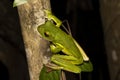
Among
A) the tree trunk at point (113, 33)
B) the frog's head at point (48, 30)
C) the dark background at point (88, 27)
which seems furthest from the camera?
the dark background at point (88, 27)

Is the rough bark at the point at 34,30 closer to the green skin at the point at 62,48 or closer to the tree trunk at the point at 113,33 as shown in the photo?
the green skin at the point at 62,48

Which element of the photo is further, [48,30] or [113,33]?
[113,33]

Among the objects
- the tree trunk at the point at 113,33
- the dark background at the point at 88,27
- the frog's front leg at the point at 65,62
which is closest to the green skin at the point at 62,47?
the frog's front leg at the point at 65,62

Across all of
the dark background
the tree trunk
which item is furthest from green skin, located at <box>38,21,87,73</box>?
the dark background

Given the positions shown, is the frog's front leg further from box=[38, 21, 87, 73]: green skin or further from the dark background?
the dark background

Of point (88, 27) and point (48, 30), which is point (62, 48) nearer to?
point (48, 30)

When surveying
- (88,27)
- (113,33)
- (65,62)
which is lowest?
(88,27)

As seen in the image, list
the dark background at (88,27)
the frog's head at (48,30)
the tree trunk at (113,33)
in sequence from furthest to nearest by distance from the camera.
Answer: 1. the dark background at (88,27)
2. the tree trunk at (113,33)
3. the frog's head at (48,30)

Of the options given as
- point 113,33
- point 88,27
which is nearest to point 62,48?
point 113,33
